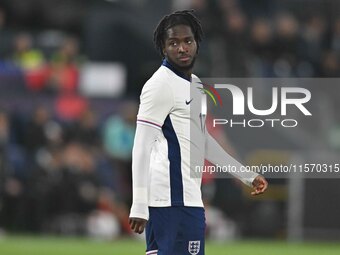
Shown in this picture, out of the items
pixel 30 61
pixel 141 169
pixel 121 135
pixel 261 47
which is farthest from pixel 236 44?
pixel 141 169

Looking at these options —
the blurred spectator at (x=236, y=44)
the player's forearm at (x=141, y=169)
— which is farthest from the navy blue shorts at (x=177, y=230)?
the blurred spectator at (x=236, y=44)

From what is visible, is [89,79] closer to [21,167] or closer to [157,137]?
[21,167]

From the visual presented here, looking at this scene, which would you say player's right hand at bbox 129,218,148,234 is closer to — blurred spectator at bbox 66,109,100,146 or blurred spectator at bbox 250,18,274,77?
blurred spectator at bbox 66,109,100,146

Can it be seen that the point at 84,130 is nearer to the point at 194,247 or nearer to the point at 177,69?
the point at 177,69

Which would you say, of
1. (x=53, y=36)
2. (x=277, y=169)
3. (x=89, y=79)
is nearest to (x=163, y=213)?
(x=277, y=169)

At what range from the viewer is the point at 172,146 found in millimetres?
6781

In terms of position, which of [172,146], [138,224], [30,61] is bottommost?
[138,224]

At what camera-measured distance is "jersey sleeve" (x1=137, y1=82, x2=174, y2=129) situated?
21.8ft

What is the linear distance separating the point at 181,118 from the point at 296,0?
14.3m

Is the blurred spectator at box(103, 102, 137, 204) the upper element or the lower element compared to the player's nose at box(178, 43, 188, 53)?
upper

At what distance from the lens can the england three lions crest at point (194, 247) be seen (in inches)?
266

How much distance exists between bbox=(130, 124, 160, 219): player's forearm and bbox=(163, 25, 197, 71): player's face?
0.45m

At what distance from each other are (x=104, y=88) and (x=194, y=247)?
12.4 meters

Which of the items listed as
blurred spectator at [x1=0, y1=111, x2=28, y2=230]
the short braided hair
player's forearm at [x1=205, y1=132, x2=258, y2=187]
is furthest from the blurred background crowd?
the short braided hair
